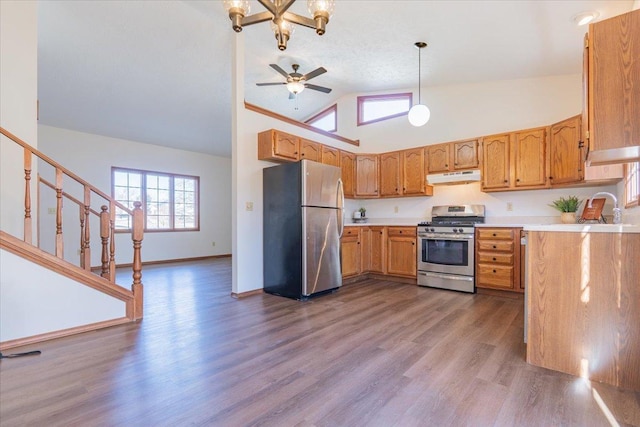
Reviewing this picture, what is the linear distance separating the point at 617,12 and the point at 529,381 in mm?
3212

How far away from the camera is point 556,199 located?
399 cm

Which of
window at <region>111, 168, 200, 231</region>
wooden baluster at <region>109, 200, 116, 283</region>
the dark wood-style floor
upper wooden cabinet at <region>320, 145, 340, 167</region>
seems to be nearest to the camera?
the dark wood-style floor

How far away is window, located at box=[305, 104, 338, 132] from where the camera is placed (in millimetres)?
6372

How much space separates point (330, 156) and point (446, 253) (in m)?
2.25

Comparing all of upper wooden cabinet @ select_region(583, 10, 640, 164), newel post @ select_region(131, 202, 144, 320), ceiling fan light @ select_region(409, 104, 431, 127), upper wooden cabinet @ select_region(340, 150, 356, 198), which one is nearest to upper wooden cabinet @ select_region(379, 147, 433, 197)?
upper wooden cabinet @ select_region(340, 150, 356, 198)

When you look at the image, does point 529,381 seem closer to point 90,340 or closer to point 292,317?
point 292,317

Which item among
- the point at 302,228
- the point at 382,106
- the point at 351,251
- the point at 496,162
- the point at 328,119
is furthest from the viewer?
the point at 328,119

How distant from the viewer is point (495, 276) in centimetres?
390

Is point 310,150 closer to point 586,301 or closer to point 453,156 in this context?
point 453,156

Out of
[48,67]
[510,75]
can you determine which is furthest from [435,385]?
[48,67]

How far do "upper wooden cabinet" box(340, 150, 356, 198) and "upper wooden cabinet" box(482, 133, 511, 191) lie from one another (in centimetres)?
201

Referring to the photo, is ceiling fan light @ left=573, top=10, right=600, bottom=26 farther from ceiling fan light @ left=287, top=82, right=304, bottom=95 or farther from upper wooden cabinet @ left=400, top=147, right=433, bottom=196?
ceiling fan light @ left=287, top=82, right=304, bottom=95

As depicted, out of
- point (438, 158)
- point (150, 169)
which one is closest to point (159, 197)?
point (150, 169)

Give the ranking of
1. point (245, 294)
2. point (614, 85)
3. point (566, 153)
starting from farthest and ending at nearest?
point (245, 294)
point (566, 153)
point (614, 85)
